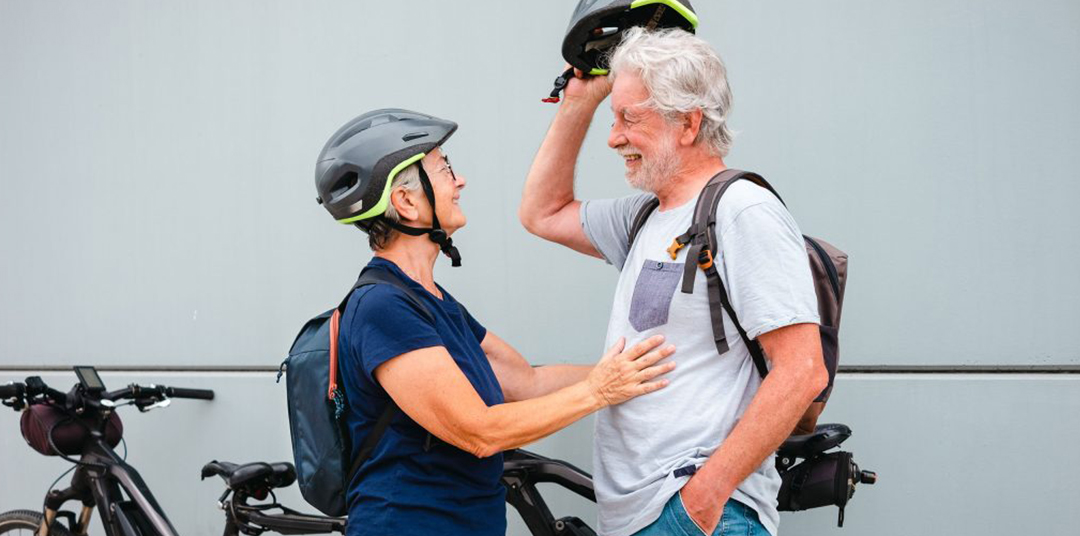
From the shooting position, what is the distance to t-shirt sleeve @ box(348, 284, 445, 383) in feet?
7.13

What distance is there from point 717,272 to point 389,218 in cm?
84

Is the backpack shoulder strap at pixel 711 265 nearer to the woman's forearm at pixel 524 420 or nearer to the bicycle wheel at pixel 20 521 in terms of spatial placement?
the woman's forearm at pixel 524 420

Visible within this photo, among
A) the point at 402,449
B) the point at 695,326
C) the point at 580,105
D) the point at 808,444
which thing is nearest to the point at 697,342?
the point at 695,326

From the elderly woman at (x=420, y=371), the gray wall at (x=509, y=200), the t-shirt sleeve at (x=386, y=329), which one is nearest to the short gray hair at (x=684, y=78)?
the elderly woman at (x=420, y=371)

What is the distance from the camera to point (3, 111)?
15.5 feet

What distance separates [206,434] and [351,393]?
2.19 meters

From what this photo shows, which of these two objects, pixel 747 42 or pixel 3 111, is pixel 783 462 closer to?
pixel 747 42

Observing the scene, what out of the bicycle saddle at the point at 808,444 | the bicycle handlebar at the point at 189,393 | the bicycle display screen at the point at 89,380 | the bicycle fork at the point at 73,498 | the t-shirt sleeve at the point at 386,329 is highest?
the t-shirt sleeve at the point at 386,329

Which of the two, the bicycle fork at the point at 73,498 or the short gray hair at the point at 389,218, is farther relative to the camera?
the bicycle fork at the point at 73,498

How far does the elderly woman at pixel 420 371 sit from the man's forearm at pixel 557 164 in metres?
0.27

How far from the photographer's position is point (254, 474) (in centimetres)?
312

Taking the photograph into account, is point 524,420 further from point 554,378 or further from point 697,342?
point 554,378

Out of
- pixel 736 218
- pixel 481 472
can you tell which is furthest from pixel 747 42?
pixel 481 472

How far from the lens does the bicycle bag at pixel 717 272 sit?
2.07 m
